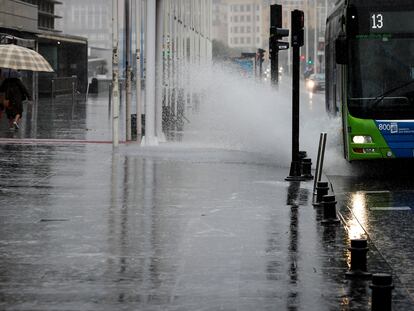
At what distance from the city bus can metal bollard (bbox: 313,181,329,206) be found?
4.40 metres

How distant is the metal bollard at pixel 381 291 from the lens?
744cm

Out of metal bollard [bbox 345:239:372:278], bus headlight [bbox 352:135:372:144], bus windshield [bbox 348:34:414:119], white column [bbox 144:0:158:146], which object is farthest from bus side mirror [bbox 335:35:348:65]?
metal bollard [bbox 345:239:372:278]

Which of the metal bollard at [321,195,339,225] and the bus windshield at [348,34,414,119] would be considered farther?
the bus windshield at [348,34,414,119]

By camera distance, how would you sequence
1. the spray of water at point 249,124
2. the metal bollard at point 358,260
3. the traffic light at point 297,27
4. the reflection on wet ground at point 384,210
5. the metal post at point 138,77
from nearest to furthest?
the metal bollard at point 358,260 → the reflection on wet ground at point 384,210 → the traffic light at point 297,27 → the spray of water at point 249,124 → the metal post at point 138,77

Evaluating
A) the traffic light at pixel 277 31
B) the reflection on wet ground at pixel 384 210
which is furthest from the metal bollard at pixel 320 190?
the traffic light at pixel 277 31

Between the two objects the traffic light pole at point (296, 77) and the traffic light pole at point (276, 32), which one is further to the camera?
the traffic light pole at point (276, 32)

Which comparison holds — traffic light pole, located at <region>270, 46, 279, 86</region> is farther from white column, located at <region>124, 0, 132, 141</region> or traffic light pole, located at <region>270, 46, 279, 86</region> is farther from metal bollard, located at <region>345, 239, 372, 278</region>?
metal bollard, located at <region>345, 239, 372, 278</region>

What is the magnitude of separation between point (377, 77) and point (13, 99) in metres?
13.0

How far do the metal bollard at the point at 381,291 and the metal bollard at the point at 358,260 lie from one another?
1.78m

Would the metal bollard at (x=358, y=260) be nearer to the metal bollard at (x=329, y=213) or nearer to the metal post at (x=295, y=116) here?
the metal bollard at (x=329, y=213)

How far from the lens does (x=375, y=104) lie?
1869 centimetres

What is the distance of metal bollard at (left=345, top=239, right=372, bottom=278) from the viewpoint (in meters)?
9.28

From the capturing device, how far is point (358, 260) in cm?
935

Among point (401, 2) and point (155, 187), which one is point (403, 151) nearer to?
point (401, 2)
